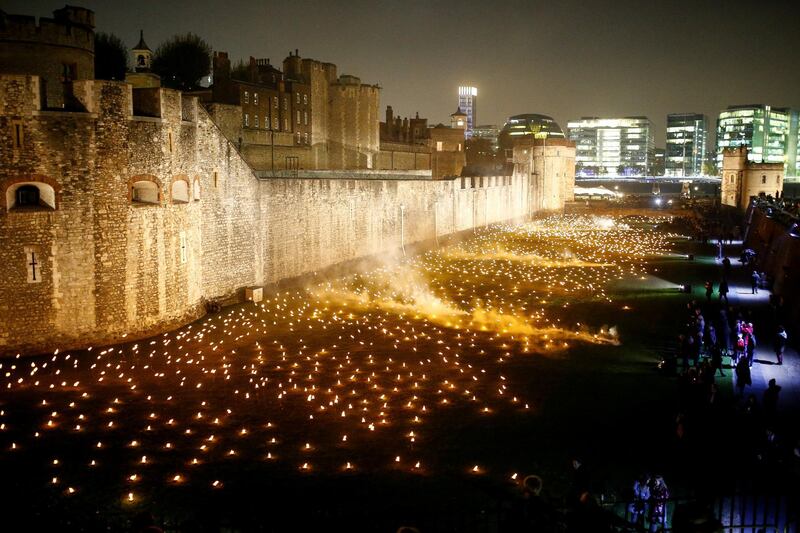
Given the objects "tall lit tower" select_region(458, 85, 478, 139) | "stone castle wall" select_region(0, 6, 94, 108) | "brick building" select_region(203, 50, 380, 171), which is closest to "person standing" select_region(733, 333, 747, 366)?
"stone castle wall" select_region(0, 6, 94, 108)

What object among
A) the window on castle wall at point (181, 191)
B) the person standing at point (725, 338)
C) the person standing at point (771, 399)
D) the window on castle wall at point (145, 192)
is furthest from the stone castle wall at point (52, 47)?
the person standing at point (771, 399)

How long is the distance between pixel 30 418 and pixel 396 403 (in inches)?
281

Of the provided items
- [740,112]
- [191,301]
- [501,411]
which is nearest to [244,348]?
[191,301]

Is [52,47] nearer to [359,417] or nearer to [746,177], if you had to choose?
[359,417]

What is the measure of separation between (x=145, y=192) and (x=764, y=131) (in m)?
205

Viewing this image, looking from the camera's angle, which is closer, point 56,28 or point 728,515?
point 728,515

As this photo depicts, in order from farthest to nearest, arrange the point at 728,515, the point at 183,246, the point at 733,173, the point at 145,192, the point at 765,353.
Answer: the point at 733,173 < the point at 183,246 < the point at 145,192 < the point at 765,353 < the point at 728,515

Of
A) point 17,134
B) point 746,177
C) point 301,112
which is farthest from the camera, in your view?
point 746,177

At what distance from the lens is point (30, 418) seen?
1320 centimetres

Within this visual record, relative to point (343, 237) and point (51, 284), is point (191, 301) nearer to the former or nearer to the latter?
point (51, 284)

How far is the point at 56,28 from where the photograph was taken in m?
28.6

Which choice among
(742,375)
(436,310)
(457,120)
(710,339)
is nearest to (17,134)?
(436,310)

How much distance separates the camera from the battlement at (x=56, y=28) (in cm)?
2602

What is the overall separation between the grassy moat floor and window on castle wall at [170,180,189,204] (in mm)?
3781
